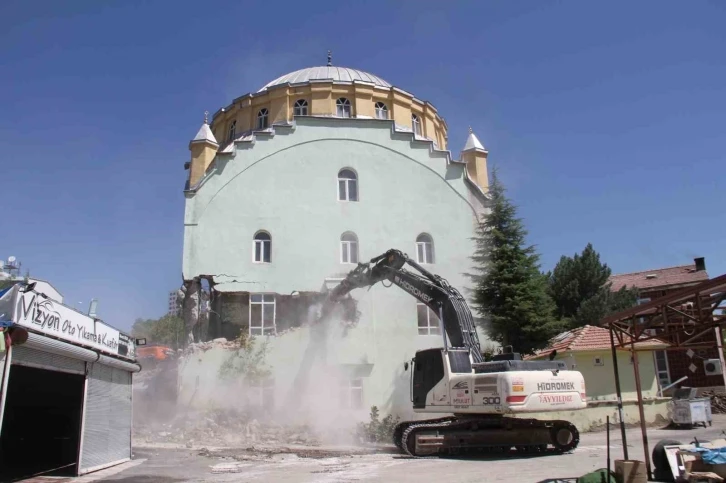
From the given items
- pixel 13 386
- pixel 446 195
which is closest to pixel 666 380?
pixel 446 195

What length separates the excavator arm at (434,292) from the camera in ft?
53.7

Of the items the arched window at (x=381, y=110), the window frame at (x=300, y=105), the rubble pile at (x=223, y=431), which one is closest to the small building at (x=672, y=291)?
the arched window at (x=381, y=110)

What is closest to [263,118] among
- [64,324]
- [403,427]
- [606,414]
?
[403,427]

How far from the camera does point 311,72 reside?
114ft

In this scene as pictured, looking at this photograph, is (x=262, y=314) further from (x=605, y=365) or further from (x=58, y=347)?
(x=605, y=365)

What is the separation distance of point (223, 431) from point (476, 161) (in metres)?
17.7

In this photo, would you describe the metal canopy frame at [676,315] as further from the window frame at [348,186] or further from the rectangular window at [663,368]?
the rectangular window at [663,368]

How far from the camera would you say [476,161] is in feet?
97.1

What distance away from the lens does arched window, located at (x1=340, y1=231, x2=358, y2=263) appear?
84.4 ft

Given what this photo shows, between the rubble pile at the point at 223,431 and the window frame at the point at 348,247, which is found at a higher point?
the window frame at the point at 348,247

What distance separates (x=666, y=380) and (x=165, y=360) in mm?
26050

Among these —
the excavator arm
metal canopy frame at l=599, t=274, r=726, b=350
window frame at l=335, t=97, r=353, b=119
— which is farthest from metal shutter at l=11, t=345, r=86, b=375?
window frame at l=335, t=97, r=353, b=119

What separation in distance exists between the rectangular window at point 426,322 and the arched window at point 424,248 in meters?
2.23

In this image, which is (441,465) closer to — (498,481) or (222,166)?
(498,481)
